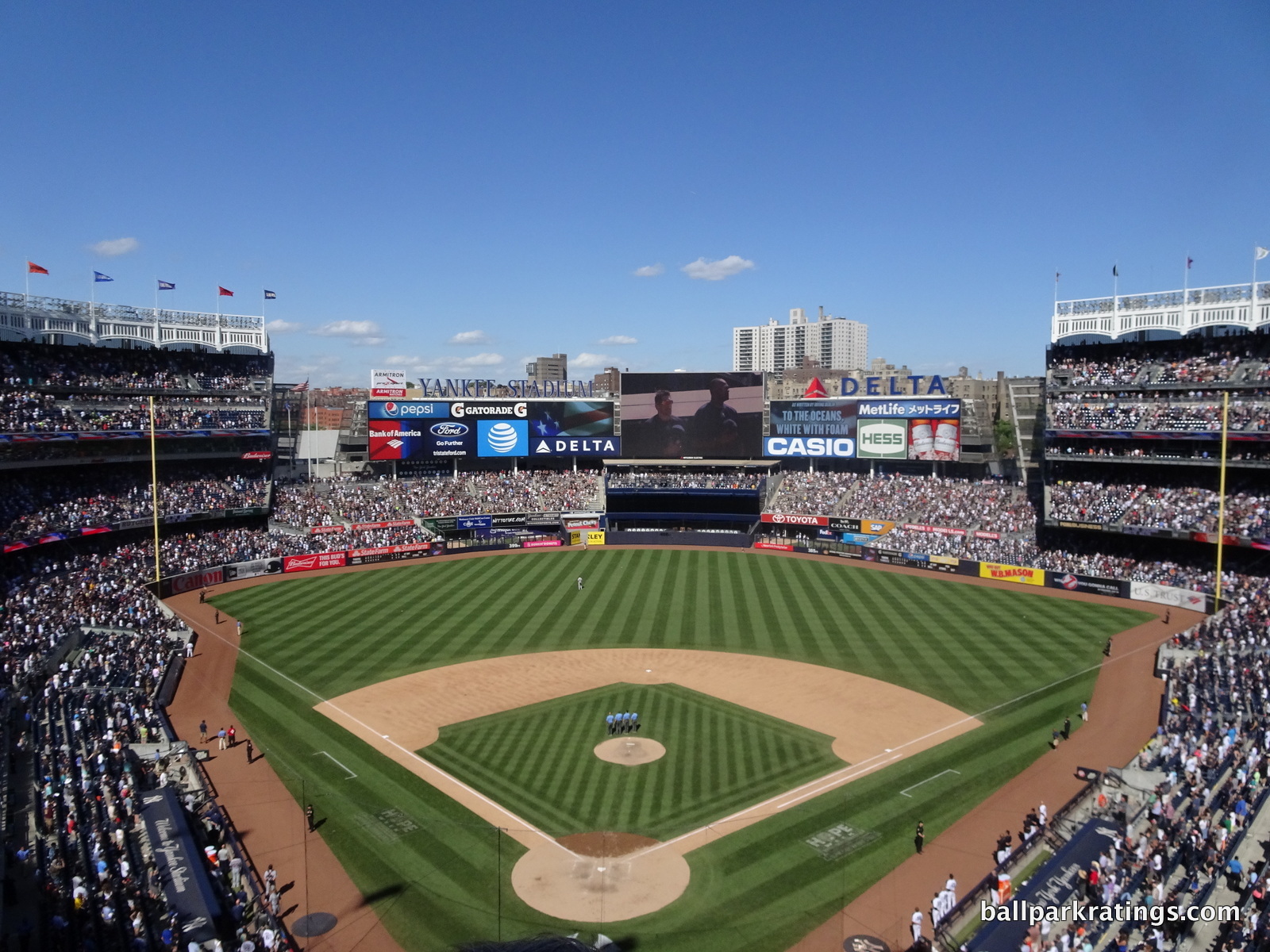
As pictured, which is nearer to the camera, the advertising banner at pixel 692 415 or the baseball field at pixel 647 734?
the baseball field at pixel 647 734

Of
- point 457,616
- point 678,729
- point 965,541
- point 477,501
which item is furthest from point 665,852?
point 477,501

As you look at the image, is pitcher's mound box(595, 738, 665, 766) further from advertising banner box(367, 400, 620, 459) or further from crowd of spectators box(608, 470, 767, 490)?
advertising banner box(367, 400, 620, 459)

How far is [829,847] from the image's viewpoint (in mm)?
20203

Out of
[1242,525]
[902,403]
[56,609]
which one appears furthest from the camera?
[902,403]

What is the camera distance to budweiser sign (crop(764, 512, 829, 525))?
6156cm

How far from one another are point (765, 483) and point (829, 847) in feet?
153

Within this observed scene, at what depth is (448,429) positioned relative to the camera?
67.1m

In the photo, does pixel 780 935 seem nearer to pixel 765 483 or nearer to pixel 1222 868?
pixel 1222 868

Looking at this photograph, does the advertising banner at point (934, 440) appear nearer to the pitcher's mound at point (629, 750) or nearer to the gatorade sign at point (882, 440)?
the gatorade sign at point (882, 440)

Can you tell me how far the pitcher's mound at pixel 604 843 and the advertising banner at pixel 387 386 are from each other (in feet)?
167

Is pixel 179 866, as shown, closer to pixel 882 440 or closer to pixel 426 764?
pixel 426 764

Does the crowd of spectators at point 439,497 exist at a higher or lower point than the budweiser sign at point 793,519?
higher

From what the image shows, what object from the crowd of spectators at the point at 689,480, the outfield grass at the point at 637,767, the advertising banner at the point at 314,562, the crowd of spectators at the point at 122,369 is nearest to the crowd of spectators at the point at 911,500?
the crowd of spectators at the point at 689,480

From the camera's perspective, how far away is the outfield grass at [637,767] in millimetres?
21875
